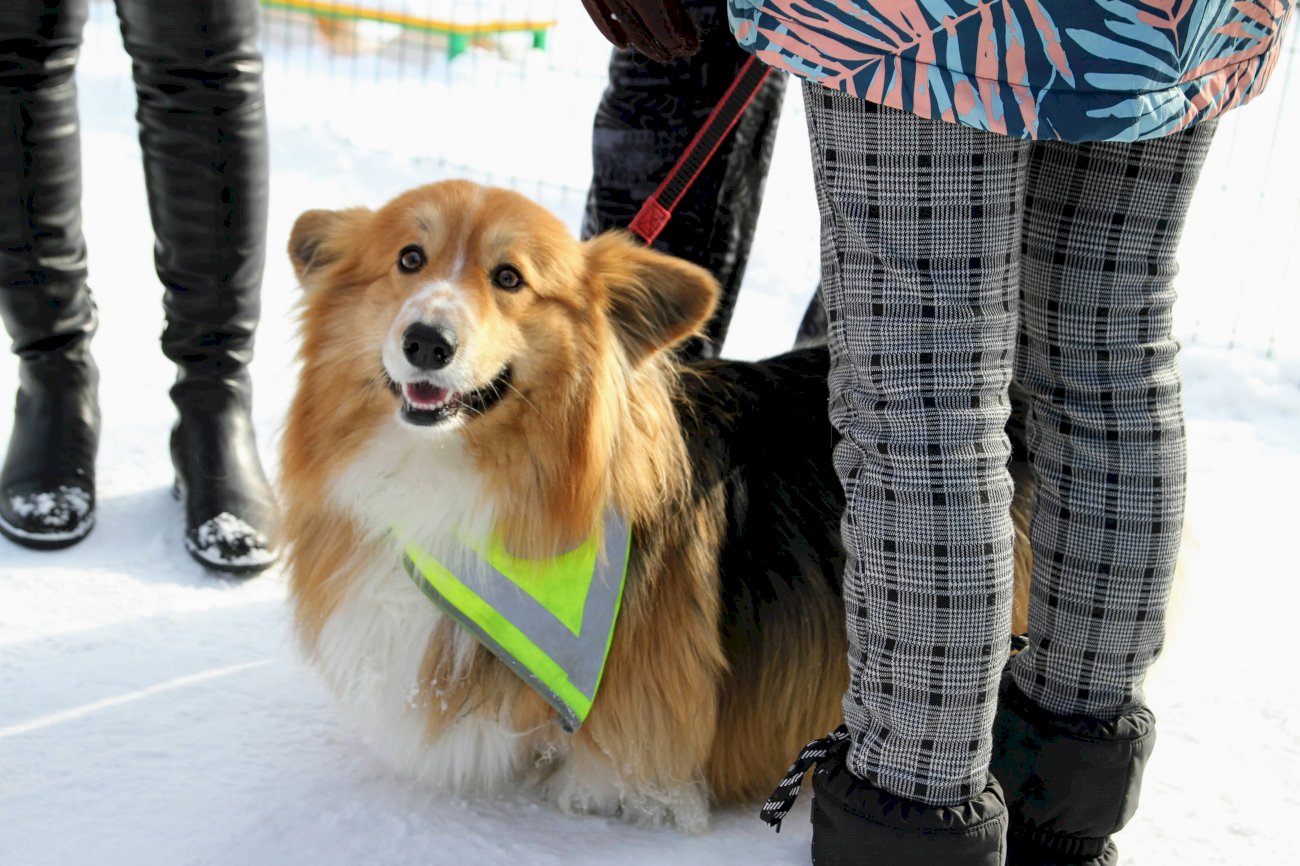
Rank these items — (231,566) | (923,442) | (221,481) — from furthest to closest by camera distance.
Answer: (221,481) → (231,566) → (923,442)

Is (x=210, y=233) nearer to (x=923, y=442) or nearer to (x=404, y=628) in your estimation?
(x=404, y=628)

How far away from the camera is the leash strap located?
1.98 m

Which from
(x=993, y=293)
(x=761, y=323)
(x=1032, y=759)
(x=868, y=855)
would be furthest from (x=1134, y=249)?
(x=761, y=323)

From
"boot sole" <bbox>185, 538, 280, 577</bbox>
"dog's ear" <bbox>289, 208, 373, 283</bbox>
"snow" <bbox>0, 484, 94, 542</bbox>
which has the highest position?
"dog's ear" <bbox>289, 208, 373, 283</bbox>

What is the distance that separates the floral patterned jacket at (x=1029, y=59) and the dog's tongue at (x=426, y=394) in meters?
0.74

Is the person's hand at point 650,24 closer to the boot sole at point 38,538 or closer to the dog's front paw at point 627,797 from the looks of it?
the dog's front paw at point 627,797

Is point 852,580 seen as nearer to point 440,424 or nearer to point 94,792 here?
point 440,424

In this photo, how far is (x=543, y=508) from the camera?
178cm

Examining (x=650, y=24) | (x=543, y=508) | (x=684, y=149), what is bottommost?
(x=543, y=508)

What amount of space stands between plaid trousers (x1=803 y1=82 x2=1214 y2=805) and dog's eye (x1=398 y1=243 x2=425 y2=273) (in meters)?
0.66

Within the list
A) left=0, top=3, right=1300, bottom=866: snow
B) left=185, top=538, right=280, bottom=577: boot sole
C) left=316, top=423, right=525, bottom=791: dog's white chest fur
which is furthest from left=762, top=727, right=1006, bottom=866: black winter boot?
left=185, top=538, right=280, bottom=577: boot sole

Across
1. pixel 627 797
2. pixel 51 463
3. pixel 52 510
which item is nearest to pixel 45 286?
Result: pixel 51 463

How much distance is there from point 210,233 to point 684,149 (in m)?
0.97

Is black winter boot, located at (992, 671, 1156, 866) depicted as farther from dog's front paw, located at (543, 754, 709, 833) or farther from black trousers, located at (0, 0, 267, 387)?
black trousers, located at (0, 0, 267, 387)
